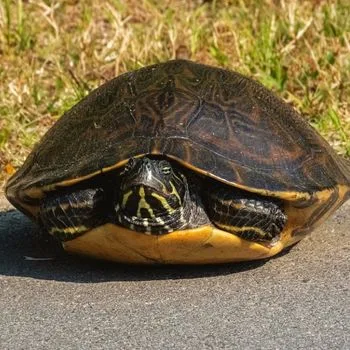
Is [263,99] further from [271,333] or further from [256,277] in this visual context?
[271,333]

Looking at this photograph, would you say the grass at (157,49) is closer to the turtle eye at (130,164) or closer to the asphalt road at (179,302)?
the asphalt road at (179,302)

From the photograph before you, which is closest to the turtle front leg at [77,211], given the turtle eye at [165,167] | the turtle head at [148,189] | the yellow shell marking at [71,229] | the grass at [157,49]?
the yellow shell marking at [71,229]

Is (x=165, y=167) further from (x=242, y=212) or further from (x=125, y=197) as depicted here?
(x=242, y=212)

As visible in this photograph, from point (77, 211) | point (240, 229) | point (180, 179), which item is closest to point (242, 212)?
point (240, 229)

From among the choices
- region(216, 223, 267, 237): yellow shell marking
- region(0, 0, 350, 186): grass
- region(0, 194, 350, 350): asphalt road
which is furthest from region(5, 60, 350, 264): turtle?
region(0, 0, 350, 186): grass

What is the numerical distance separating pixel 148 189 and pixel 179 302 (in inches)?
17.3

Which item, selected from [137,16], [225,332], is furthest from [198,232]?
[137,16]

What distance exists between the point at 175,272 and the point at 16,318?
724 millimetres

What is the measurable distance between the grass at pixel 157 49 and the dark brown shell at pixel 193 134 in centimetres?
120

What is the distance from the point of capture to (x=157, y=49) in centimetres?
657

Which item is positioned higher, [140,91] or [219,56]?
[140,91]

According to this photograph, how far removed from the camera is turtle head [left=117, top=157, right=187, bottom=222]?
3.74 meters

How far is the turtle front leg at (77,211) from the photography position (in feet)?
13.0

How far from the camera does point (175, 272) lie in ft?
13.3
